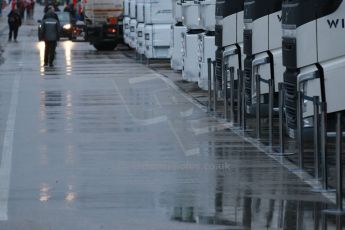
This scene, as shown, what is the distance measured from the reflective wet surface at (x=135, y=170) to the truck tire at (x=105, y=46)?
23776 millimetres

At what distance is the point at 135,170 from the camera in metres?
14.2

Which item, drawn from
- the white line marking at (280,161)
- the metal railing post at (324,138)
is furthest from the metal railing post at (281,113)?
the metal railing post at (324,138)

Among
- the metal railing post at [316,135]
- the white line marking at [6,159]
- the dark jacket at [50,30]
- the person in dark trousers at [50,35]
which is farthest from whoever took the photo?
the dark jacket at [50,30]

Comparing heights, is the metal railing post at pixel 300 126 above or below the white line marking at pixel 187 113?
above

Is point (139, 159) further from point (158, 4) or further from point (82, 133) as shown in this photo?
point (158, 4)

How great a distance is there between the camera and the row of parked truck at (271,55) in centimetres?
1436

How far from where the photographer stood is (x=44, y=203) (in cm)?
1180

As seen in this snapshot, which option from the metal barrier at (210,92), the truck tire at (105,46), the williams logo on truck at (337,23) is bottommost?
the truck tire at (105,46)

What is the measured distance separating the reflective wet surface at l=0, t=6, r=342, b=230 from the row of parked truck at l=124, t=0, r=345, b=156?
2.20ft

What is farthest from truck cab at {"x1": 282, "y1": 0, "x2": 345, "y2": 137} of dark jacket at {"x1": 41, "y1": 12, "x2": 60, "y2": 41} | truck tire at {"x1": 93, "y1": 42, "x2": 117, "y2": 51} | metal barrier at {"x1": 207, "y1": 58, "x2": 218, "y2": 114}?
truck tire at {"x1": 93, "y1": 42, "x2": 117, "y2": 51}

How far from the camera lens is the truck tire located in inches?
1951

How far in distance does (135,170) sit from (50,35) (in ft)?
78.0

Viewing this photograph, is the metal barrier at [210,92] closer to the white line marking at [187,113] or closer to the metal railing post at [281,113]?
the white line marking at [187,113]

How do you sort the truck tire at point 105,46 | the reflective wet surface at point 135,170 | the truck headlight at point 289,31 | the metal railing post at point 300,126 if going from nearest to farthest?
the reflective wet surface at point 135,170, the metal railing post at point 300,126, the truck headlight at point 289,31, the truck tire at point 105,46
